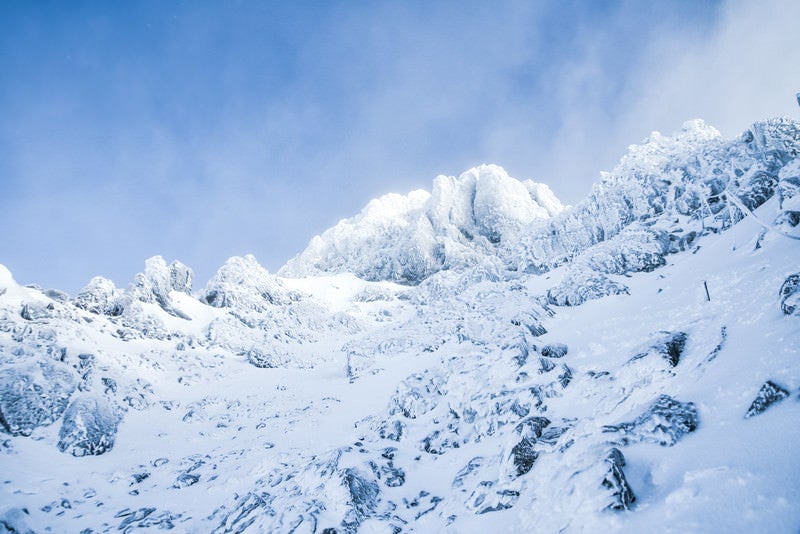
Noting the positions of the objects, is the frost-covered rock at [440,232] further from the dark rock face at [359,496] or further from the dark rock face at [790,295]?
the dark rock face at [790,295]

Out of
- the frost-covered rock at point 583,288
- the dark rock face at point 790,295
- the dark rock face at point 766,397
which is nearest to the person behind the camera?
the dark rock face at point 766,397

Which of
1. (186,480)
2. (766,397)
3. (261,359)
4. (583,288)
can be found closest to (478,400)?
(766,397)

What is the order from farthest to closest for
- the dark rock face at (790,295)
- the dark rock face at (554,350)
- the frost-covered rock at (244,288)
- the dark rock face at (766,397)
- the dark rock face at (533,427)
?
1. the frost-covered rock at (244,288)
2. the dark rock face at (554,350)
3. the dark rock face at (533,427)
4. the dark rock face at (790,295)
5. the dark rock face at (766,397)

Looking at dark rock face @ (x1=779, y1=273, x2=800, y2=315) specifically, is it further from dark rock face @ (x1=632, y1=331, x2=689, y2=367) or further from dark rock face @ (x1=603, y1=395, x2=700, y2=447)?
dark rock face @ (x1=603, y1=395, x2=700, y2=447)

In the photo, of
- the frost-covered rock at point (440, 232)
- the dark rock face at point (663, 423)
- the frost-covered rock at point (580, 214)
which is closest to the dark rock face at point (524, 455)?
the dark rock face at point (663, 423)

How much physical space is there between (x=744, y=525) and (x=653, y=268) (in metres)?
23.0

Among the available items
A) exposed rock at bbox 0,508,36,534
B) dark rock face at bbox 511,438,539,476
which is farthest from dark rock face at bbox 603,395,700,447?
exposed rock at bbox 0,508,36,534

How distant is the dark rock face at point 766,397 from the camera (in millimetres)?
4562

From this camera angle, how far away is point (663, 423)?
18.4 feet

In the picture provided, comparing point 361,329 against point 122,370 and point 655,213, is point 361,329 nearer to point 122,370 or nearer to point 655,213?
point 122,370

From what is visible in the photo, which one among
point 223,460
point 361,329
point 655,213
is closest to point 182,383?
point 223,460

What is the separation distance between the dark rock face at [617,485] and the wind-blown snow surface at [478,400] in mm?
30

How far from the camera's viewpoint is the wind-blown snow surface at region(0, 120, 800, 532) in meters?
5.04

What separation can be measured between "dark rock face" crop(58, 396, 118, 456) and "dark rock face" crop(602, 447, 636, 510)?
65.9 ft
